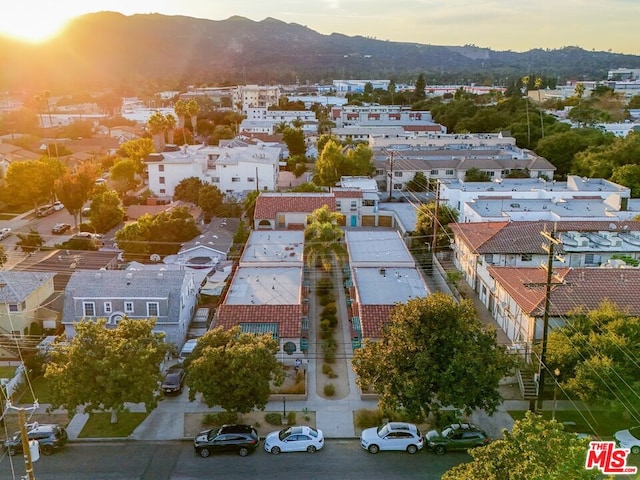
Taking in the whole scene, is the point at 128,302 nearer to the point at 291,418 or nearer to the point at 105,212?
the point at 291,418

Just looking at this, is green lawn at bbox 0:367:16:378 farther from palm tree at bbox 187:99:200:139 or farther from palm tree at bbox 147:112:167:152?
palm tree at bbox 187:99:200:139

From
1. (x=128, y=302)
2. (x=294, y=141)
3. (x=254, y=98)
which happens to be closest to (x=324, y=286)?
(x=128, y=302)

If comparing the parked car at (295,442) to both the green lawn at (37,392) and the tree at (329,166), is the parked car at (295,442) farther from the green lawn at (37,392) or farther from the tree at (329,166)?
the tree at (329,166)

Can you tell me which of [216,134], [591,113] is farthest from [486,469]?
[591,113]

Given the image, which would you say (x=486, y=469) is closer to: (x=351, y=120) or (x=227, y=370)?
(x=227, y=370)

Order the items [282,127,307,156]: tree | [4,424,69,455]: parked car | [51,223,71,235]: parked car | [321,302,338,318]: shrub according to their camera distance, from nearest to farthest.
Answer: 1. [4,424,69,455]: parked car
2. [321,302,338,318]: shrub
3. [51,223,71,235]: parked car
4. [282,127,307,156]: tree

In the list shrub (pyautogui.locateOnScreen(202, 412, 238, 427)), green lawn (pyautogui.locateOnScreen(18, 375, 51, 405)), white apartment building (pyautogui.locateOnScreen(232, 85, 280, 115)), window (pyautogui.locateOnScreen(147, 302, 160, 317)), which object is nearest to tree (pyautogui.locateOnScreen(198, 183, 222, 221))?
window (pyautogui.locateOnScreen(147, 302, 160, 317))
